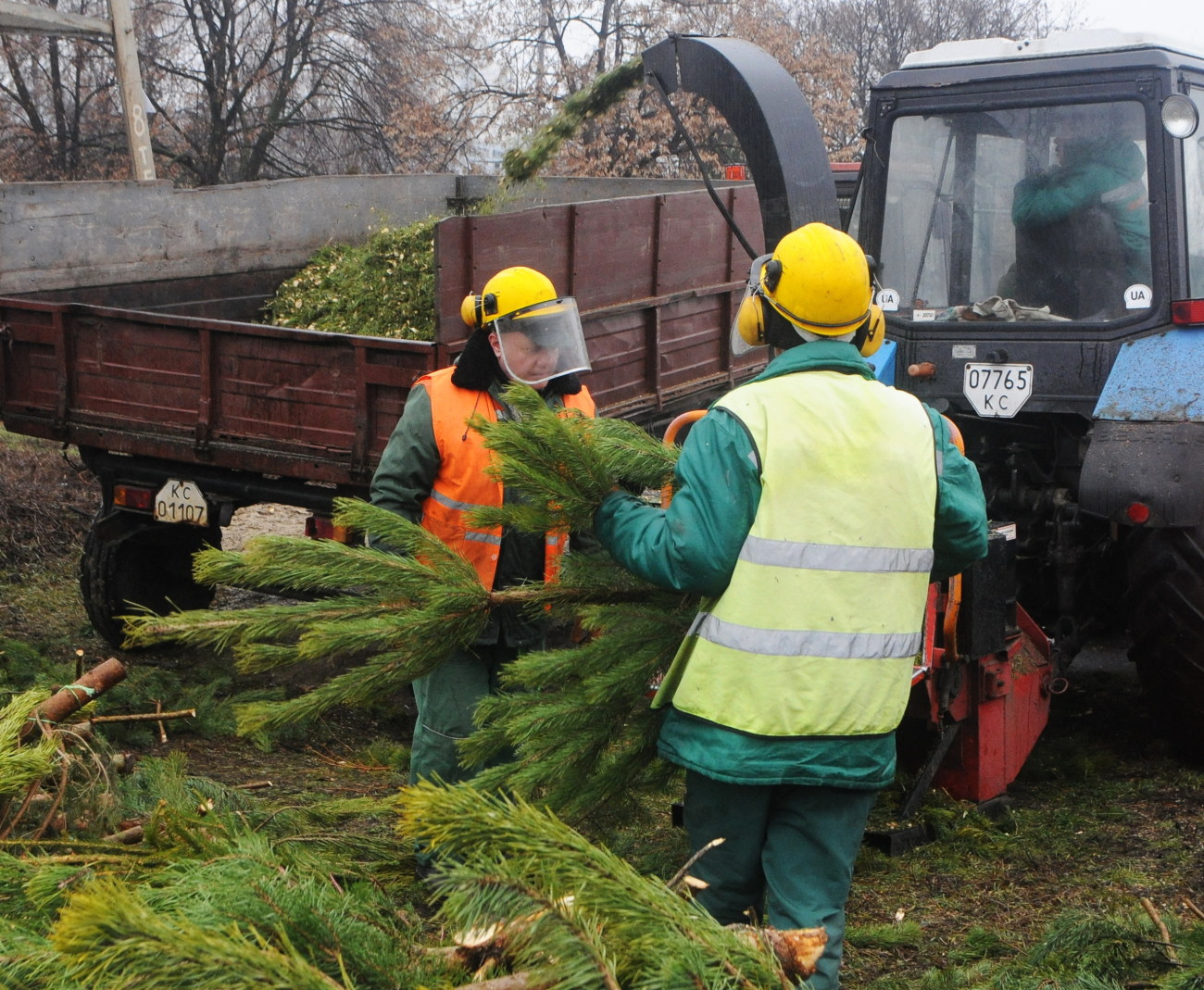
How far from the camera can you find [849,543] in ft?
8.61

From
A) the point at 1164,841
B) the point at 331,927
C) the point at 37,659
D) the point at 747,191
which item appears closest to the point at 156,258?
the point at 37,659

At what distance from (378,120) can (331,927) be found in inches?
816

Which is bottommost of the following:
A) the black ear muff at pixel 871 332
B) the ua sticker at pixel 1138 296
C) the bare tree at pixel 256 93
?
the black ear muff at pixel 871 332

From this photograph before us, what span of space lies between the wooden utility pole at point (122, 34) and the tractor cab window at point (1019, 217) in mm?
9337

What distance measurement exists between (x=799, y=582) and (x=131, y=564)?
17.3 ft

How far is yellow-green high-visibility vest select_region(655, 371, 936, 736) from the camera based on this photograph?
2.60 m

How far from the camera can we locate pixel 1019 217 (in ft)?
17.5

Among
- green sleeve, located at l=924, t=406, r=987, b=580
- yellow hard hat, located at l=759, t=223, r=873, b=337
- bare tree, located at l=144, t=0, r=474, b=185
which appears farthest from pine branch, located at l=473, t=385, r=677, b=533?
bare tree, located at l=144, t=0, r=474, b=185

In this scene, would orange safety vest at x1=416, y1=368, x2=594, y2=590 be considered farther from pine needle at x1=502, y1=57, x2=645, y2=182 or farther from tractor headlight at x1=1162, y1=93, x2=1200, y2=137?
pine needle at x1=502, y1=57, x2=645, y2=182

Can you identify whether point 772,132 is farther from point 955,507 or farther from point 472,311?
point 955,507

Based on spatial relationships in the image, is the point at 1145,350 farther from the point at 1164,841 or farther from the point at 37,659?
the point at 37,659

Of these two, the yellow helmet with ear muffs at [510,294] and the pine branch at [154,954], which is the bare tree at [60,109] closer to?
the yellow helmet with ear muffs at [510,294]

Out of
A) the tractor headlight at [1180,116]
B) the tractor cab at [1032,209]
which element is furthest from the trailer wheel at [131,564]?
the tractor headlight at [1180,116]

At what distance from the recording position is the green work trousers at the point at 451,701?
3.95 metres
